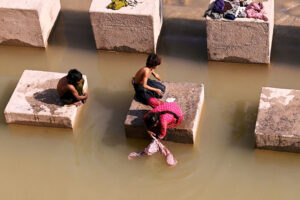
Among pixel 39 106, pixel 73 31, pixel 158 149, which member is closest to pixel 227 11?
pixel 158 149

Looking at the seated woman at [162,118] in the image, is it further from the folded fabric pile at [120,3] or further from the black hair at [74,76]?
the folded fabric pile at [120,3]

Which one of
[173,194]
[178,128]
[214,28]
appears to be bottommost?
[173,194]

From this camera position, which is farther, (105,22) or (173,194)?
(105,22)

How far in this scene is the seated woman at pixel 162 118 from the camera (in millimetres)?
9172

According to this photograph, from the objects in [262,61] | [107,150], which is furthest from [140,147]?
[262,61]

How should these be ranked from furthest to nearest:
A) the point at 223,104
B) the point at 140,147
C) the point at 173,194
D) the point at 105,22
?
1. the point at 105,22
2. the point at 223,104
3. the point at 140,147
4. the point at 173,194

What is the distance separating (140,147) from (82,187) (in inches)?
44.6

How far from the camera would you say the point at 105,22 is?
11148mm

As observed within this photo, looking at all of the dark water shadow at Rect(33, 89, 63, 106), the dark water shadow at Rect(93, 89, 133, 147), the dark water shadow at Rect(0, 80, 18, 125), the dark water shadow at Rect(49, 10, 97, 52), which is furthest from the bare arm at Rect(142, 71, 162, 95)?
the dark water shadow at Rect(0, 80, 18, 125)

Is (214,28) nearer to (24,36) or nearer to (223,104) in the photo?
(223,104)

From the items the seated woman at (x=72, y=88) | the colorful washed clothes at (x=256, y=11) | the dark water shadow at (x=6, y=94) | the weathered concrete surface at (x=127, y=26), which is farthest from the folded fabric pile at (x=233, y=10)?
the dark water shadow at (x=6, y=94)

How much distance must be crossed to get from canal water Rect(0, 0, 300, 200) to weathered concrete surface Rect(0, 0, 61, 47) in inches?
7.7

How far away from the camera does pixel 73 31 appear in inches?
482

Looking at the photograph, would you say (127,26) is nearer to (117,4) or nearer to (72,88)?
(117,4)
